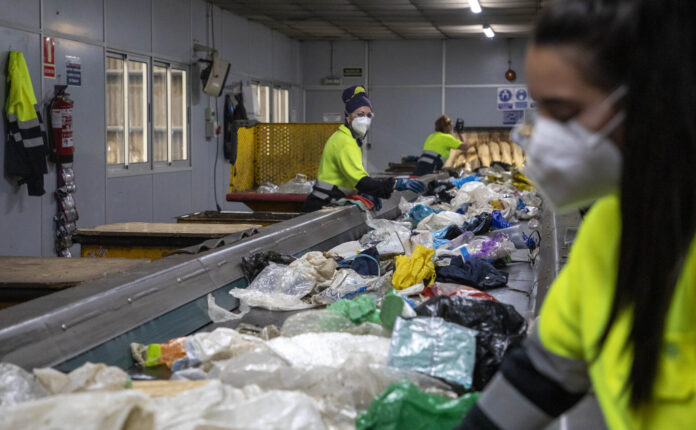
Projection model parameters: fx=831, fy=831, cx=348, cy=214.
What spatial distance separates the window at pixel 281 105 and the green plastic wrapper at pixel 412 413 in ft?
46.0

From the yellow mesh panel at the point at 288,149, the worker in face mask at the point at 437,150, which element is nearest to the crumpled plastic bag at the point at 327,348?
the yellow mesh panel at the point at 288,149

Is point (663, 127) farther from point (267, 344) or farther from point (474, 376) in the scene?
point (267, 344)

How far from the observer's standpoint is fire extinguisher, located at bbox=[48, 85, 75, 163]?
7.39 metres

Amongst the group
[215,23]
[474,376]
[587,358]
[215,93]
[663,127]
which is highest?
[215,23]

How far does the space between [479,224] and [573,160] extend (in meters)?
4.11

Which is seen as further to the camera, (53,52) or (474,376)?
(53,52)

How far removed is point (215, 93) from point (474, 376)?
385 inches

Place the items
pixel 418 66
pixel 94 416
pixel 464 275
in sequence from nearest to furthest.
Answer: pixel 94 416 → pixel 464 275 → pixel 418 66

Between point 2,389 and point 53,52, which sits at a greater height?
point 53,52

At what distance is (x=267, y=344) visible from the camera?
7.66 feet

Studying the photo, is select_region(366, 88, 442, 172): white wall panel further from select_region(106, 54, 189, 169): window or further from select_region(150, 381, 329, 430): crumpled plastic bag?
select_region(150, 381, 329, 430): crumpled plastic bag

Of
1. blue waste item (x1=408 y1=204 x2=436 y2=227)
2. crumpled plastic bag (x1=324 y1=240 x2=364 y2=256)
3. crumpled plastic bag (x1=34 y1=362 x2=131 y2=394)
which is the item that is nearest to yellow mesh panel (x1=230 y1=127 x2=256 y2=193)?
blue waste item (x1=408 y1=204 x2=436 y2=227)

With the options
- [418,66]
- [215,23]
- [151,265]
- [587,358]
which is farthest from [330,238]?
[418,66]

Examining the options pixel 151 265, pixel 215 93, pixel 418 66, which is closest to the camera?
pixel 151 265
